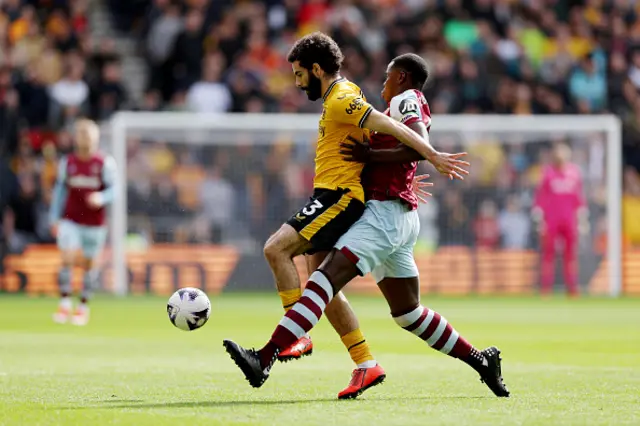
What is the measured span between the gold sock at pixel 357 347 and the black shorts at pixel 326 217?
0.58 m

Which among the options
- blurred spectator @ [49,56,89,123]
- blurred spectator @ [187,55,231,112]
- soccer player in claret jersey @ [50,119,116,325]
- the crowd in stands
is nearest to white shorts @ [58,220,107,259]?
soccer player in claret jersey @ [50,119,116,325]

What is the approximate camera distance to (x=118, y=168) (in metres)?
22.1

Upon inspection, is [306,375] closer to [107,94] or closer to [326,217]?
[326,217]

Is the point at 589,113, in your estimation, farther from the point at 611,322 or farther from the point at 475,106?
the point at 611,322

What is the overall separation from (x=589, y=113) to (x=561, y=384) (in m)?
17.3

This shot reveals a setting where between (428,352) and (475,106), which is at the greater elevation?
(475,106)

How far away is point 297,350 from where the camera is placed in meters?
8.02

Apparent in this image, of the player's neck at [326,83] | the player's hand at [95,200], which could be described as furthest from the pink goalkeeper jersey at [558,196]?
the player's neck at [326,83]

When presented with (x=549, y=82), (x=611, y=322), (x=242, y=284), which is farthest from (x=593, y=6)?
(x=611, y=322)

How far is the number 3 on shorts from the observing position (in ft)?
25.6

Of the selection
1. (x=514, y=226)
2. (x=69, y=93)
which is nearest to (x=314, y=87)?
(x=514, y=226)

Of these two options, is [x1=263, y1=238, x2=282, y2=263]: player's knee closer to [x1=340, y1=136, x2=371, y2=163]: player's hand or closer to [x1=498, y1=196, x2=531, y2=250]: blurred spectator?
[x1=340, y1=136, x2=371, y2=163]: player's hand

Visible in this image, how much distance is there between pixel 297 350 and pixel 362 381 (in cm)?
44

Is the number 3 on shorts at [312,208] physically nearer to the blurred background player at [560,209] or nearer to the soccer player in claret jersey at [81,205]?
the soccer player in claret jersey at [81,205]
